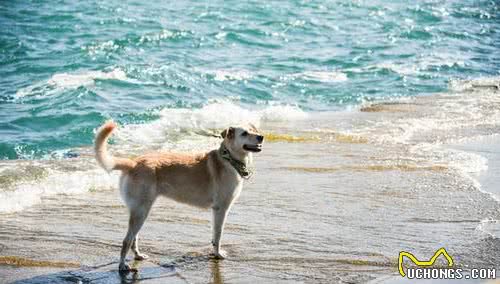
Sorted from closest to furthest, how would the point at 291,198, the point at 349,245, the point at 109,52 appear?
the point at 349,245 < the point at 291,198 < the point at 109,52

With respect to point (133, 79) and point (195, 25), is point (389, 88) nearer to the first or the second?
point (133, 79)

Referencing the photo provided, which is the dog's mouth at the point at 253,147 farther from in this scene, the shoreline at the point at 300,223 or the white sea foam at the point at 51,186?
the white sea foam at the point at 51,186

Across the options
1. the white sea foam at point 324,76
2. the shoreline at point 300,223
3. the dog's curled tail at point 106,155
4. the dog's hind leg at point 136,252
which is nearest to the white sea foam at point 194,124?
the shoreline at point 300,223

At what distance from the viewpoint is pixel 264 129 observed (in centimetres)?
1466

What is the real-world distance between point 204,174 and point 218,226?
1.75 ft

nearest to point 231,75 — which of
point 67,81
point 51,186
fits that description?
point 67,81

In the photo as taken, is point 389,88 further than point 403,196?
Yes

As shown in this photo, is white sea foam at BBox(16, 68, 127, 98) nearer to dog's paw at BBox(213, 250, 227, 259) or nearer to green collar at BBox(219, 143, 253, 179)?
green collar at BBox(219, 143, 253, 179)

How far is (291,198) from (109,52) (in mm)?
13324

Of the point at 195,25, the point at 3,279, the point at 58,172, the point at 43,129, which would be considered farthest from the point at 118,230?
the point at 195,25

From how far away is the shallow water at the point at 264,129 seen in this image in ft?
25.2

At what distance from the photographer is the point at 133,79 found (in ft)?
62.2

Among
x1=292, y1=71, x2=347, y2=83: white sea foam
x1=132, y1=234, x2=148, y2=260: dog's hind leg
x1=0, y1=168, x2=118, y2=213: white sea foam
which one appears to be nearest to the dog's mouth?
x1=132, y1=234, x2=148, y2=260: dog's hind leg

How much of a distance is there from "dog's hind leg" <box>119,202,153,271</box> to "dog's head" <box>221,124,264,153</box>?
1.06m
